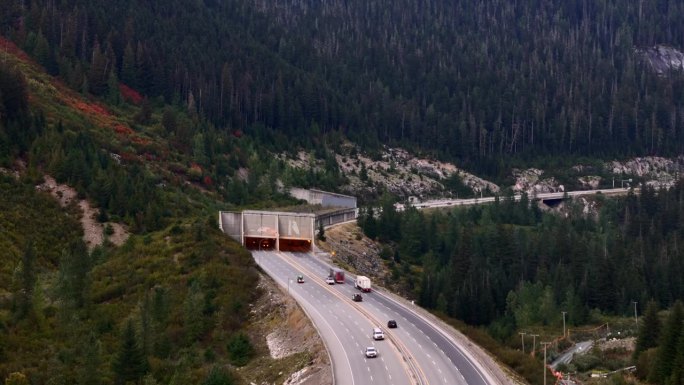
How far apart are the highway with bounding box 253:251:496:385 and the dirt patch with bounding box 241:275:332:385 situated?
890 mm

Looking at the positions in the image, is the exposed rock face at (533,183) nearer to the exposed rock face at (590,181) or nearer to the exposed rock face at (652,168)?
the exposed rock face at (590,181)

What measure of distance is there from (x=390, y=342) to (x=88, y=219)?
46.1m

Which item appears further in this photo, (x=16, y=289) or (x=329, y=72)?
(x=329, y=72)

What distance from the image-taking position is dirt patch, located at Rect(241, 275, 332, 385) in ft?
174

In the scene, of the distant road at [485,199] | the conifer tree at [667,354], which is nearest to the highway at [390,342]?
the conifer tree at [667,354]

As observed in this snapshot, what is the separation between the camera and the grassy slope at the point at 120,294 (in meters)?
60.6

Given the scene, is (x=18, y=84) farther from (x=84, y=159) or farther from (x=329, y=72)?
(x=329, y=72)

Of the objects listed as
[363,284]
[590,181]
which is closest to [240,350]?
[363,284]

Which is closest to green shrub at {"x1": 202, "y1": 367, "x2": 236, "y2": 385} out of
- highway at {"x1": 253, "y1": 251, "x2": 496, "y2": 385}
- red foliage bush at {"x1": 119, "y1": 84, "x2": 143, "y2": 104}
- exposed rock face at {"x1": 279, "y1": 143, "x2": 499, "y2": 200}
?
highway at {"x1": 253, "y1": 251, "x2": 496, "y2": 385}

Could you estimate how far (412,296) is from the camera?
311ft

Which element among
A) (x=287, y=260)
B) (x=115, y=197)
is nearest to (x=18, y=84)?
(x=115, y=197)

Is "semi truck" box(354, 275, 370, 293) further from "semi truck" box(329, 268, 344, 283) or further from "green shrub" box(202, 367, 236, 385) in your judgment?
"green shrub" box(202, 367, 236, 385)

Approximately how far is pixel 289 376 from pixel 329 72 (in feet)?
493

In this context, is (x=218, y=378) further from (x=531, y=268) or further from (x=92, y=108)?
(x=92, y=108)
